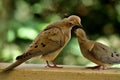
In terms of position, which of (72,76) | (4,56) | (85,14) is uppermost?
(85,14)

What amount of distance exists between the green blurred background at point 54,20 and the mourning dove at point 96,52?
5.47 ft

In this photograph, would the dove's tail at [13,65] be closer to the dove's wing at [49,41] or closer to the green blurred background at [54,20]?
the dove's wing at [49,41]

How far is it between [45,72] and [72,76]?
106mm

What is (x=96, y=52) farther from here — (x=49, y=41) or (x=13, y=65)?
(x=13, y=65)

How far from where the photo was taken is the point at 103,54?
7.14 feet

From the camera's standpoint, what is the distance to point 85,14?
3990 mm

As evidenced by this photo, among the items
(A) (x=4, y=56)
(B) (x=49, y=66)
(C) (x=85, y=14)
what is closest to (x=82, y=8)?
(C) (x=85, y=14)

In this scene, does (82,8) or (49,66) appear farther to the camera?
(82,8)

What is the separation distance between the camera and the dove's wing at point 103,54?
2170 millimetres

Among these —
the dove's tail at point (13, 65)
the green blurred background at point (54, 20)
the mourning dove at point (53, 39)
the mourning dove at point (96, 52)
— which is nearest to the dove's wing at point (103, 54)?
the mourning dove at point (96, 52)

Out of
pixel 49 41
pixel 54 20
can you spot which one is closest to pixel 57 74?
pixel 49 41

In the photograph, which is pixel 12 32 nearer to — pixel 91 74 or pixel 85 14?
pixel 85 14

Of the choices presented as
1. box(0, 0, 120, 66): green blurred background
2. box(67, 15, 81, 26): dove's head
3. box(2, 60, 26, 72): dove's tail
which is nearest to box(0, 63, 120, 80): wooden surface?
box(2, 60, 26, 72): dove's tail

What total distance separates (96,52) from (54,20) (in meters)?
1.84
